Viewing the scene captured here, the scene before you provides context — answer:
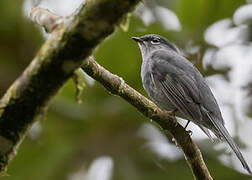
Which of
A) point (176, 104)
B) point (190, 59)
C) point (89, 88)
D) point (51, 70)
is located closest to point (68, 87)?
point (89, 88)

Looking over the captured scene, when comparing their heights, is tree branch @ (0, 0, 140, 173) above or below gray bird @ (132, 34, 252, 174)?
below

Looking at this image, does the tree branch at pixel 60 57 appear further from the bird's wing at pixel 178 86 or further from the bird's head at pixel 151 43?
the bird's head at pixel 151 43

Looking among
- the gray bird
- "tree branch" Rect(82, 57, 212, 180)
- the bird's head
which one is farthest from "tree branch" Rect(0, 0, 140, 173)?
the bird's head

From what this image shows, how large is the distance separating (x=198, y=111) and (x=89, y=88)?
1448 millimetres

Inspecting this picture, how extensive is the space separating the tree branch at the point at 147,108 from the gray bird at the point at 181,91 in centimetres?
76

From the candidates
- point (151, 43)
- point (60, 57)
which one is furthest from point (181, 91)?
point (60, 57)

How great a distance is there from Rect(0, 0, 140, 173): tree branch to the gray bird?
10.0ft

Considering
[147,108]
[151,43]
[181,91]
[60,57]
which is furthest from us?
[151,43]

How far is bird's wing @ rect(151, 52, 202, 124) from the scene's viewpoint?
5443 millimetres

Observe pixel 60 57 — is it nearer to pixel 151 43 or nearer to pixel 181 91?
pixel 181 91

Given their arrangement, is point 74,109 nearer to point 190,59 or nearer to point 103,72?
point 103,72

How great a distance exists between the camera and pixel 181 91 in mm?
5723

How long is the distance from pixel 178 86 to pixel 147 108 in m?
1.63

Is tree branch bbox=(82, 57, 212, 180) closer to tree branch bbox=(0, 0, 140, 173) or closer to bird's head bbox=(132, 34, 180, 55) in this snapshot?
tree branch bbox=(0, 0, 140, 173)
